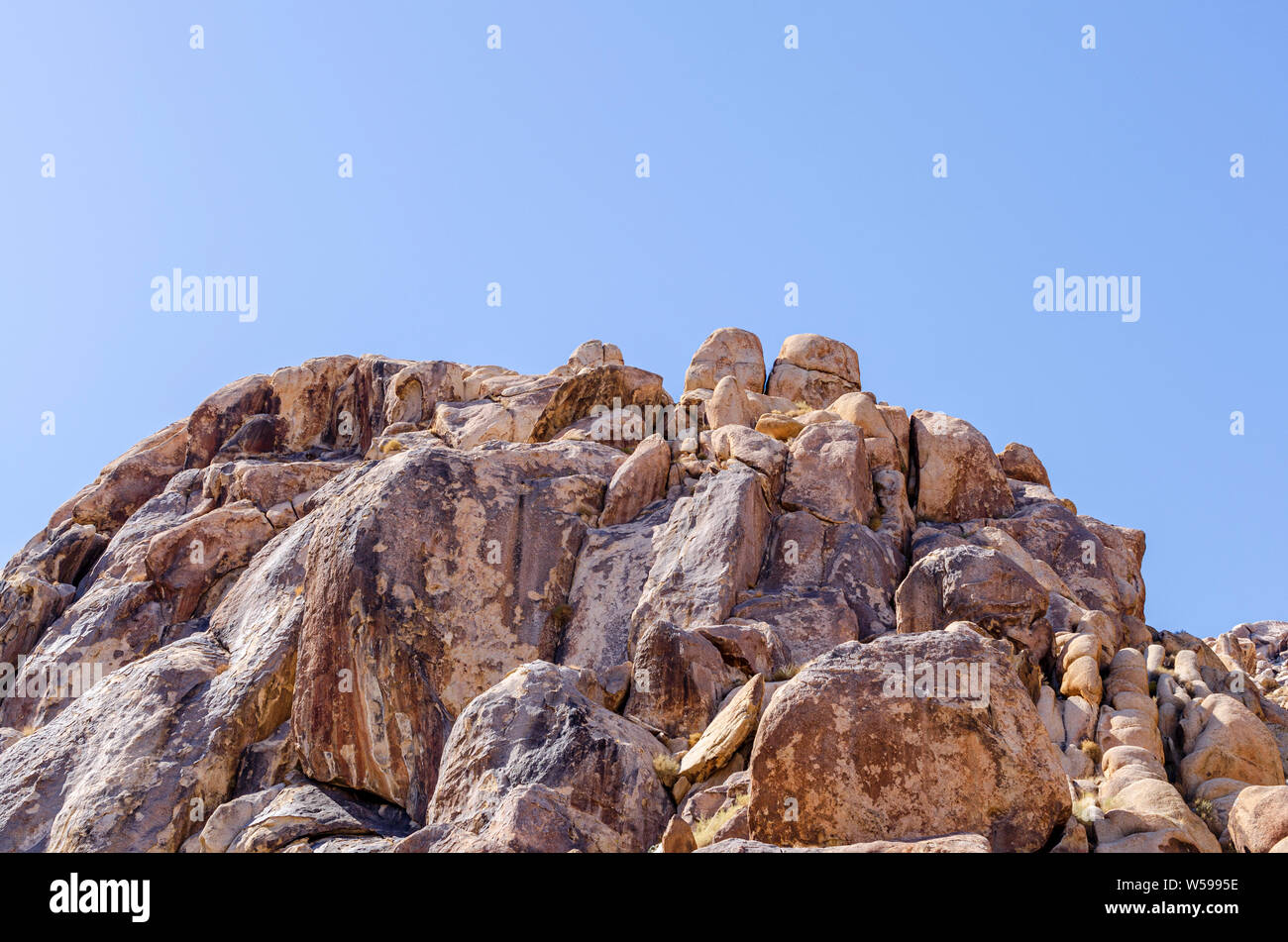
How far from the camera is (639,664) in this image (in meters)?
21.5

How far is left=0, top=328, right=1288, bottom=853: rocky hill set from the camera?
14.4 metres

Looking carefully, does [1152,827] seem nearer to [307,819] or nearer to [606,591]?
[606,591]

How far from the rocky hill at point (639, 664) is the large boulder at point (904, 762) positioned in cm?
4

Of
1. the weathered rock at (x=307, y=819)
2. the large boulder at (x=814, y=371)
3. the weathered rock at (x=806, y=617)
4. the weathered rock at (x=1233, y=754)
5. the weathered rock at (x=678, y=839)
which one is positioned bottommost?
the weathered rock at (x=307, y=819)

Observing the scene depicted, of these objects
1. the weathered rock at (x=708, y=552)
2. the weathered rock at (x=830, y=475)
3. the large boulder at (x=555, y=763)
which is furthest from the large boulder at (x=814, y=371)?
the large boulder at (x=555, y=763)

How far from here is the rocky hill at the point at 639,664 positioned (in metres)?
14.4

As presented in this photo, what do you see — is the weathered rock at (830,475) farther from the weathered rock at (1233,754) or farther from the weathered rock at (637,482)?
the weathered rock at (1233,754)

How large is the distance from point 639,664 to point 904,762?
8093mm

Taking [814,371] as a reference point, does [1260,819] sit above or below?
below

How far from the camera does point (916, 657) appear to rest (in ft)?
48.6

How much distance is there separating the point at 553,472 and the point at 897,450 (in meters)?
9.61

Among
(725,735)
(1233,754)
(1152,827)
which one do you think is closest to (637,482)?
(725,735)
